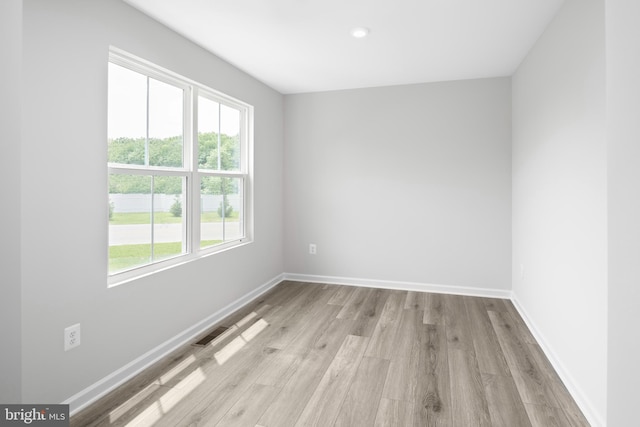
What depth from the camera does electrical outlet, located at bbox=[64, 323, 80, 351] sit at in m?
1.94

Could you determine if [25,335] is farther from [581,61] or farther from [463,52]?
[463,52]

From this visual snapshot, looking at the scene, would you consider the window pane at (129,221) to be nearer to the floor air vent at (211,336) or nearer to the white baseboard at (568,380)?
the floor air vent at (211,336)

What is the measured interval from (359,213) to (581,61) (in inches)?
109

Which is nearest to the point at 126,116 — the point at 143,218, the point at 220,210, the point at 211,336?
the point at 143,218

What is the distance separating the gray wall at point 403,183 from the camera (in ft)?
13.1

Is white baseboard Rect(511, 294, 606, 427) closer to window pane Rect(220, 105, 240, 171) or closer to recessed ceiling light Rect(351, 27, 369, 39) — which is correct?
recessed ceiling light Rect(351, 27, 369, 39)

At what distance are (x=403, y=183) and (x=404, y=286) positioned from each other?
1.24 m

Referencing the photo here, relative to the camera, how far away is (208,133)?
3299 mm

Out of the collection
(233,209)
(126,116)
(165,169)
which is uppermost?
(126,116)

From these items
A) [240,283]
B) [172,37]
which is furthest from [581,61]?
[240,283]

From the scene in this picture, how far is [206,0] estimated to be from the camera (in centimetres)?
232

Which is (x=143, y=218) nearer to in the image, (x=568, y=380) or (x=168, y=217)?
(x=168, y=217)

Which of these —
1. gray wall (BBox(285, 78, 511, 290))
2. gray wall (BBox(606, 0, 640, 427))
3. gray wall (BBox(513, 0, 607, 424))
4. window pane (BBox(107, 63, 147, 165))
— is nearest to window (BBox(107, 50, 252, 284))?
window pane (BBox(107, 63, 147, 165))

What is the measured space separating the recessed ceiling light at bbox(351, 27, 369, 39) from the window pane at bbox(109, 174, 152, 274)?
191 centimetres
